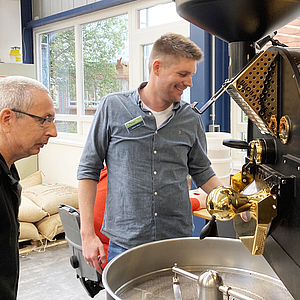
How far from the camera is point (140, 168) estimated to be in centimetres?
164

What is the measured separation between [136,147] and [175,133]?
0.62 ft

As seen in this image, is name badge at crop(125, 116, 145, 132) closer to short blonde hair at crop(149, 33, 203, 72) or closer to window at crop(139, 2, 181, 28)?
short blonde hair at crop(149, 33, 203, 72)

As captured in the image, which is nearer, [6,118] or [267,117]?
[267,117]

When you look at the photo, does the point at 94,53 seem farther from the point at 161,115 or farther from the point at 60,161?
the point at 161,115

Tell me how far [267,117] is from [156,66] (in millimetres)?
1112

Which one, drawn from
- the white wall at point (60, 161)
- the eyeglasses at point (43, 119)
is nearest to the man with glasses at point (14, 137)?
the eyeglasses at point (43, 119)

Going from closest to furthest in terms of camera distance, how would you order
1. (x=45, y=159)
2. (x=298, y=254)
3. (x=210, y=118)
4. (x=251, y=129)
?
(x=298, y=254), (x=251, y=129), (x=210, y=118), (x=45, y=159)

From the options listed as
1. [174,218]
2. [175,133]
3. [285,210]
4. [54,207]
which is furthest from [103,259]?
[54,207]

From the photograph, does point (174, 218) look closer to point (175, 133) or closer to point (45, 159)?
point (175, 133)

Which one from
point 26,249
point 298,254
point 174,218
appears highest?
→ point 298,254

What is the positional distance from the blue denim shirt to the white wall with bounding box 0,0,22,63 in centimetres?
489

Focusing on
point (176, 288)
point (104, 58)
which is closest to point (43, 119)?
point (176, 288)

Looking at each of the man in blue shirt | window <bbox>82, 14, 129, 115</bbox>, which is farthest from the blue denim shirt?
window <bbox>82, 14, 129, 115</bbox>

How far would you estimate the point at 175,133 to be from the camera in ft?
5.61
